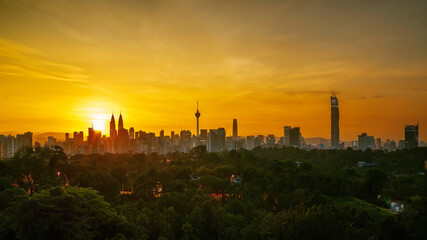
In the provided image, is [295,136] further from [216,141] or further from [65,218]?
[65,218]

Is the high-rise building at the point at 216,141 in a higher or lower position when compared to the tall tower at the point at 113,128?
lower

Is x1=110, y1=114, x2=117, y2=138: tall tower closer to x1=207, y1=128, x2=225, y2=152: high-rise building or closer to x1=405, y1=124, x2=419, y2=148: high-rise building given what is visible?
x1=207, y1=128, x2=225, y2=152: high-rise building

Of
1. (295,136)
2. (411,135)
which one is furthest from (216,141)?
(411,135)

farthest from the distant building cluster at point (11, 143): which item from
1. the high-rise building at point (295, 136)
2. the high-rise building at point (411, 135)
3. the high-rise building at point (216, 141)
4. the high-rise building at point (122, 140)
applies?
the high-rise building at point (411, 135)

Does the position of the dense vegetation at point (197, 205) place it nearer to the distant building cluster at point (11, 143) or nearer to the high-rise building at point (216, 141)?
the distant building cluster at point (11, 143)

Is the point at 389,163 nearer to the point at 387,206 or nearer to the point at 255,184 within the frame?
the point at 387,206

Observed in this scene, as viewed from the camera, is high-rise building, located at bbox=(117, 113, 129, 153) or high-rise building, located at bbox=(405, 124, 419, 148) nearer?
high-rise building, located at bbox=(117, 113, 129, 153)

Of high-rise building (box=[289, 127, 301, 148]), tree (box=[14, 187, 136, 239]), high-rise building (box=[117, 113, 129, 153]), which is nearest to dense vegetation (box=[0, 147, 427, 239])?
tree (box=[14, 187, 136, 239])

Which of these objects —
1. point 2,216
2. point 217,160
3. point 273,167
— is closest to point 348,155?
point 217,160
